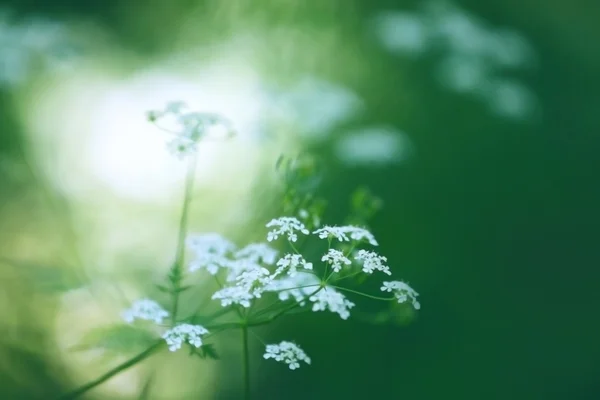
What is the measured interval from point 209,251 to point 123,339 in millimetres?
410

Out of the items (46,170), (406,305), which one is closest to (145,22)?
(46,170)

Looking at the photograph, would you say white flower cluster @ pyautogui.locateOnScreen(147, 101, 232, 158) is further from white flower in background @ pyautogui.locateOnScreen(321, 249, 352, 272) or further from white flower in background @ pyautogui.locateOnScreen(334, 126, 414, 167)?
white flower in background @ pyautogui.locateOnScreen(334, 126, 414, 167)

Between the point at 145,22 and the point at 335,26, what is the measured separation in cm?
186

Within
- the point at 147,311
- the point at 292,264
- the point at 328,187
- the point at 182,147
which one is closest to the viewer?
the point at 292,264

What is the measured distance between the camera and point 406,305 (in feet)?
7.24

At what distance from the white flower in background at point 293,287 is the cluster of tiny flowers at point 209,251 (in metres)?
0.15

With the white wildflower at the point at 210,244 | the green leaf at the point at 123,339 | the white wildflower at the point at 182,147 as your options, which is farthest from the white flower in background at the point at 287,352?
the white wildflower at the point at 182,147

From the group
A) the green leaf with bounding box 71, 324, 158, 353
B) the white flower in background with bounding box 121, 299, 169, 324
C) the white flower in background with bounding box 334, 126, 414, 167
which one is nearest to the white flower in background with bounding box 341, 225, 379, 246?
the white flower in background with bounding box 121, 299, 169, 324

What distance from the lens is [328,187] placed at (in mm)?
4137

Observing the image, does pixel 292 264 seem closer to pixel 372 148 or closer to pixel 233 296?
pixel 233 296

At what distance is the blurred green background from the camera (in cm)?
341

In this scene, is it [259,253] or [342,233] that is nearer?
[342,233]

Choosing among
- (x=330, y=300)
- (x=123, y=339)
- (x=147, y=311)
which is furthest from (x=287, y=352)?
(x=123, y=339)

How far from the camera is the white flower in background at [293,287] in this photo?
1678mm
